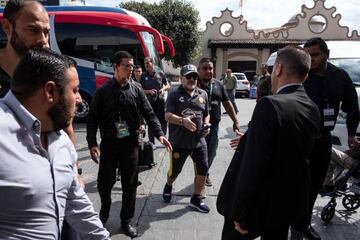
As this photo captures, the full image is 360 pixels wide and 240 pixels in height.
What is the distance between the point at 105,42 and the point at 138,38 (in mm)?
1039

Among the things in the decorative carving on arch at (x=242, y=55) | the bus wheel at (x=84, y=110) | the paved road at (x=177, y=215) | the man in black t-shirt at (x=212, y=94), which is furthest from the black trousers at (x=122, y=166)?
the decorative carving on arch at (x=242, y=55)

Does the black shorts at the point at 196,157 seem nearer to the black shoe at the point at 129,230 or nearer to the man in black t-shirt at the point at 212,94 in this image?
the man in black t-shirt at the point at 212,94

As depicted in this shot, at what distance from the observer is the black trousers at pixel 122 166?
3.61 meters

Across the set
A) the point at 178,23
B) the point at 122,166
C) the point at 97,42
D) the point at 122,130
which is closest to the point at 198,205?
the point at 122,166

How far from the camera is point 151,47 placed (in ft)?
35.9

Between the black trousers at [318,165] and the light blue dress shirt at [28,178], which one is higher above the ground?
the light blue dress shirt at [28,178]

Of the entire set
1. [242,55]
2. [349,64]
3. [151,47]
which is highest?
[151,47]

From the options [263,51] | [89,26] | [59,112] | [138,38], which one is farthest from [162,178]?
[263,51]

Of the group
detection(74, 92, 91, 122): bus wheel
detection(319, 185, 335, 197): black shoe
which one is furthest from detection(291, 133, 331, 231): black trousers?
detection(74, 92, 91, 122): bus wheel

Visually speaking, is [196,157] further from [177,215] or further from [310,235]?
[310,235]

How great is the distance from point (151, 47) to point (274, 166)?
29.9ft

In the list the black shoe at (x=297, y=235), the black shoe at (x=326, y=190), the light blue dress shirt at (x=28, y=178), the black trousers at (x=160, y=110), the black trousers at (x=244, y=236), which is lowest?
the black shoe at (x=297, y=235)

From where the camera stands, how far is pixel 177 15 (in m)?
27.0

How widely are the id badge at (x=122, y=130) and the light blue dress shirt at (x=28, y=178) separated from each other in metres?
2.08
